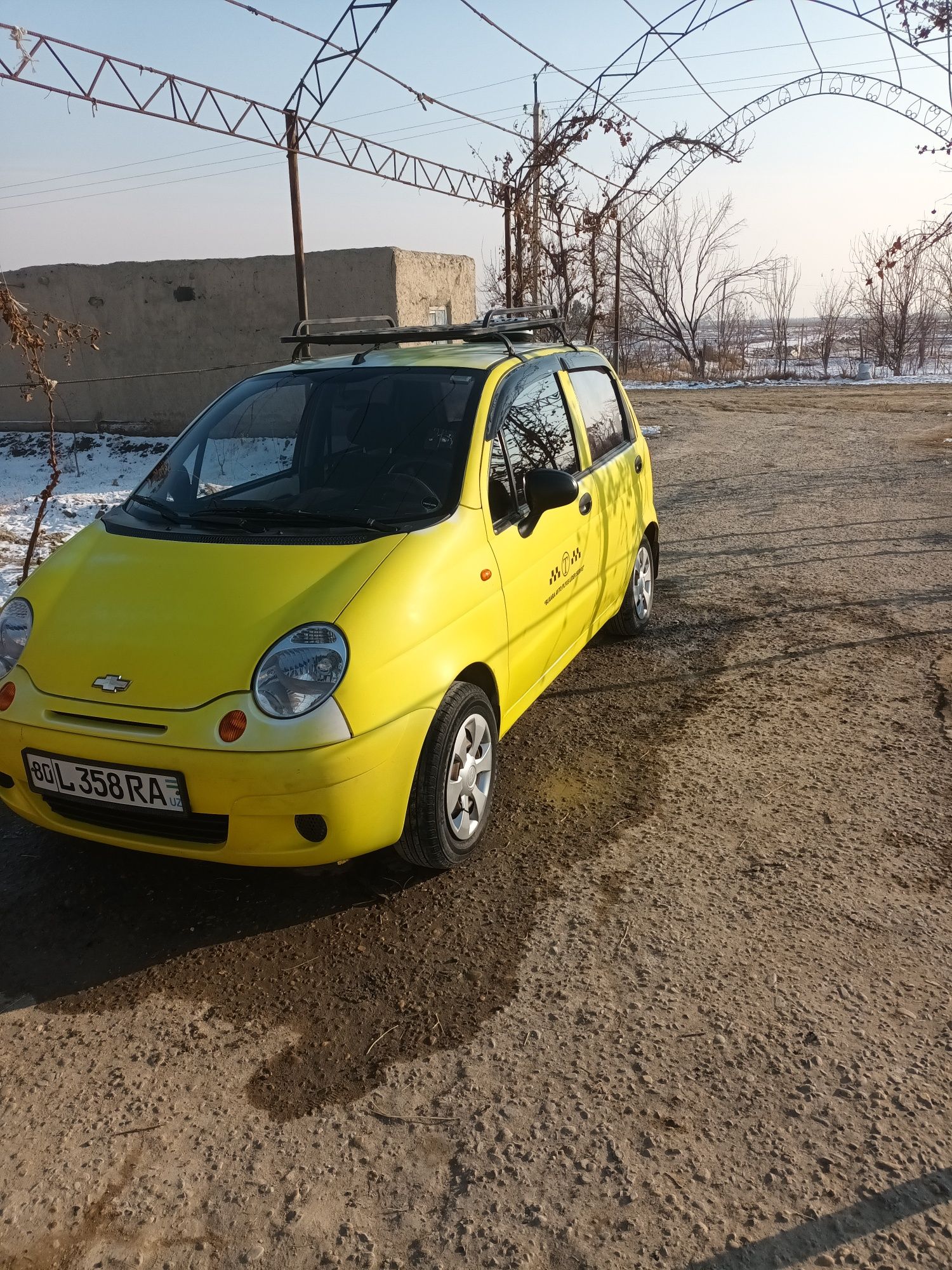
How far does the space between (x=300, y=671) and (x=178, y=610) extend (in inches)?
20.6

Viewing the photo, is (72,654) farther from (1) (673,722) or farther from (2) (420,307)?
(2) (420,307)

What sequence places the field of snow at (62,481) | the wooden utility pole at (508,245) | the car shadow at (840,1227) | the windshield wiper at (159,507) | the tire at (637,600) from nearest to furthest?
the car shadow at (840,1227) → the windshield wiper at (159,507) → the tire at (637,600) → the field of snow at (62,481) → the wooden utility pole at (508,245)

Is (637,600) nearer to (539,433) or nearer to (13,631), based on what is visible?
(539,433)

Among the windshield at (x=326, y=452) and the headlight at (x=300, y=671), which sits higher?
the windshield at (x=326, y=452)

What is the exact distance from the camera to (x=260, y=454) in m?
4.38

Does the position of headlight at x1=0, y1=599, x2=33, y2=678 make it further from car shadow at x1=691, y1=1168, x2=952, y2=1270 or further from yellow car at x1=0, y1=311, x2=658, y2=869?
car shadow at x1=691, y1=1168, x2=952, y2=1270

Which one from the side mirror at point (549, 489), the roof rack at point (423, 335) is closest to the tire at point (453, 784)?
the side mirror at point (549, 489)

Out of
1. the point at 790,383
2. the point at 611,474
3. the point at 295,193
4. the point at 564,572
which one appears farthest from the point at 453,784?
the point at 790,383

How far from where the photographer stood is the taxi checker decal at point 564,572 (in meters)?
4.08

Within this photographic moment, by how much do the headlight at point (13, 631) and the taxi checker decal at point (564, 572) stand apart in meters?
2.04

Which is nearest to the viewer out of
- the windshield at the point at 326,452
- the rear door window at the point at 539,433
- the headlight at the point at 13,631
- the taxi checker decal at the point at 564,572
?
the headlight at the point at 13,631

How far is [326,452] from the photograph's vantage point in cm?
408

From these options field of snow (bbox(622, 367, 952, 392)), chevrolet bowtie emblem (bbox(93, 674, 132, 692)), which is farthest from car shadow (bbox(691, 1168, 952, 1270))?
field of snow (bbox(622, 367, 952, 392))

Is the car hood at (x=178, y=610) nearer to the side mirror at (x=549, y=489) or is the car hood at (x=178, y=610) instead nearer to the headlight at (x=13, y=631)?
the headlight at (x=13, y=631)
